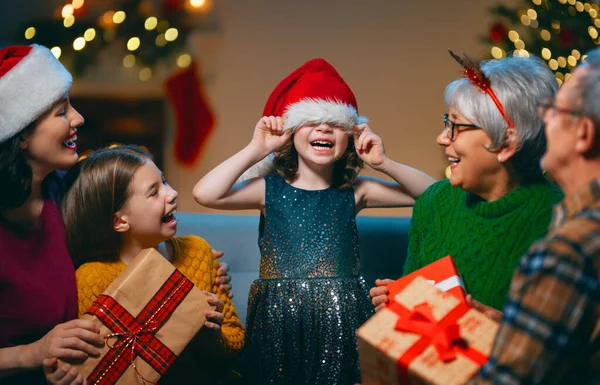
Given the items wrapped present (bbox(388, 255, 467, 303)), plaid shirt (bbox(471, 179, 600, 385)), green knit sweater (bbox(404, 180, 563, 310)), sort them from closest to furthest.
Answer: plaid shirt (bbox(471, 179, 600, 385))
wrapped present (bbox(388, 255, 467, 303))
green knit sweater (bbox(404, 180, 563, 310))

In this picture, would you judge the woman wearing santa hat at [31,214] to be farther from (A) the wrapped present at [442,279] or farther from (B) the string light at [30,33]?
(B) the string light at [30,33]

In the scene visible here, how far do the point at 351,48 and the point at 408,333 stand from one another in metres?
3.65

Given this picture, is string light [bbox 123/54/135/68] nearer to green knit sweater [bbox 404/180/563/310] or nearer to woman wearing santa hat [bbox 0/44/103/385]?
woman wearing santa hat [bbox 0/44/103/385]

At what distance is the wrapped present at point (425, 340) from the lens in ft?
5.02

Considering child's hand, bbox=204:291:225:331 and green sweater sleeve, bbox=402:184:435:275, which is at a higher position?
green sweater sleeve, bbox=402:184:435:275

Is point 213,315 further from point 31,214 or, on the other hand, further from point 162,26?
point 162,26

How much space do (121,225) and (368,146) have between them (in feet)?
3.11

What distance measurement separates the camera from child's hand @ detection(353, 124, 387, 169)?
2570 millimetres

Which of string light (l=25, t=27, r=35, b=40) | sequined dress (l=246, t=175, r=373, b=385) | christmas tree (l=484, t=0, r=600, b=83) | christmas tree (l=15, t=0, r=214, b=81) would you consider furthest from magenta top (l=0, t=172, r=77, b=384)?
christmas tree (l=484, t=0, r=600, b=83)

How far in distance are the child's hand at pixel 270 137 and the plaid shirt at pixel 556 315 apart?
1405 millimetres

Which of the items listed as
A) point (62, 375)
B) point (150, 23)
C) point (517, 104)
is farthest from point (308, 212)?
point (150, 23)

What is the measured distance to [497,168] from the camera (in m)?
2.12

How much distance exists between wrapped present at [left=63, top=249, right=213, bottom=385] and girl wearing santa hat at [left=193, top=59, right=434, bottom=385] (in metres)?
0.52

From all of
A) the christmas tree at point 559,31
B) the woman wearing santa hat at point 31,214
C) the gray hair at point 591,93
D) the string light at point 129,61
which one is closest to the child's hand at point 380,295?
the gray hair at point 591,93
